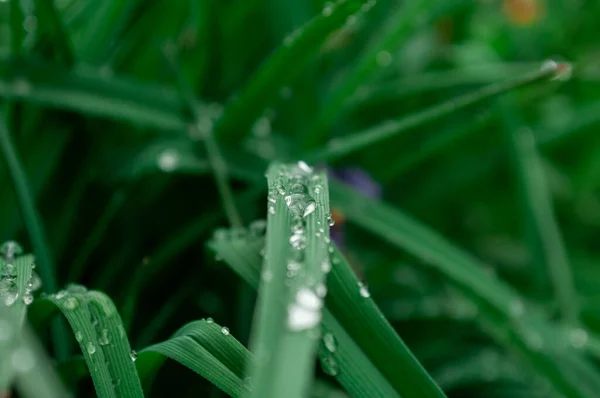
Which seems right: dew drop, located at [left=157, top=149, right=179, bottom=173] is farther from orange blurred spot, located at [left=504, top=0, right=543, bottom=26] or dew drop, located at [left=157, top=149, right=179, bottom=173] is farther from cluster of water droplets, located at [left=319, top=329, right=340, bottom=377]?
orange blurred spot, located at [left=504, top=0, right=543, bottom=26]

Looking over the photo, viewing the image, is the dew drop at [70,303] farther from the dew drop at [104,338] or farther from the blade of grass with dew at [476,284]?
the blade of grass with dew at [476,284]

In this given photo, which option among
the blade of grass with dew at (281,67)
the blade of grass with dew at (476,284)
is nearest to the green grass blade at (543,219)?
the blade of grass with dew at (476,284)

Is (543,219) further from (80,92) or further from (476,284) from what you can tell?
(80,92)

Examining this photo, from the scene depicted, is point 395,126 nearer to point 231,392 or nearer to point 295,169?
point 295,169

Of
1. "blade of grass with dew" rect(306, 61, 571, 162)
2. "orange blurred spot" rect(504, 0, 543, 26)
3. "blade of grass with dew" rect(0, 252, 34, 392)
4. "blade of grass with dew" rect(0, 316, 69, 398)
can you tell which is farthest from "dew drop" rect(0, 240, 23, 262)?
"orange blurred spot" rect(504, 0, 543, 26)

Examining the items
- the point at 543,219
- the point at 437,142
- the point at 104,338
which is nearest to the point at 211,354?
the point at 104,338
